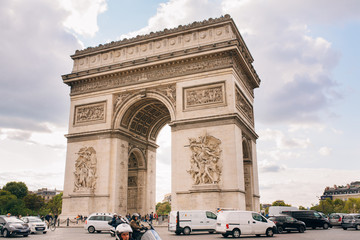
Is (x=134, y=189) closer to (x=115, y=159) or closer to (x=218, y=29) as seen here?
(x=115, y=159)

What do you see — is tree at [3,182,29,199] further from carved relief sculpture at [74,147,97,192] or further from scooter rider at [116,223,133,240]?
scooter rider at [116,223,133,240]

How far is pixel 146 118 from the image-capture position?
105ft

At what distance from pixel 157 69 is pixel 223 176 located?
1055 centimetres

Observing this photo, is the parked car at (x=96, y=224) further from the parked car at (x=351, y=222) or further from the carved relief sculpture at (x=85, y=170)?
the parked car at (x=351, y=222)

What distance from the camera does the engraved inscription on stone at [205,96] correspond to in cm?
2508

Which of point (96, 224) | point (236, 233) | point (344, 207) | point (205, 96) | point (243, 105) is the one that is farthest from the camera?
point (344, 207)

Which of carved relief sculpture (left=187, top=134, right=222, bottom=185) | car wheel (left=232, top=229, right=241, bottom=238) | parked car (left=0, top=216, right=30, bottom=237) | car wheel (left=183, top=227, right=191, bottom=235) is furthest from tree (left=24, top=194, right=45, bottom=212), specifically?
car wheel (left=232, top=229, right=241, bottom=238)

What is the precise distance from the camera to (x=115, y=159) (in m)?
27.4

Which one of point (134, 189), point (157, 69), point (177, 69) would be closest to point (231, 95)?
point (177, 69)

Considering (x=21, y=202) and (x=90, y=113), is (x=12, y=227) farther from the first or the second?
(x=21, y=202)

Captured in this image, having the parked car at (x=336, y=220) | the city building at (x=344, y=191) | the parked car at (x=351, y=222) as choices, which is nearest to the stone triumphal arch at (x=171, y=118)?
the parked car at (x=336, y=220)

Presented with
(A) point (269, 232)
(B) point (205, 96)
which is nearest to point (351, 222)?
(A) point (269, 232)

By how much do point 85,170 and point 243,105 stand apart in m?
14.3

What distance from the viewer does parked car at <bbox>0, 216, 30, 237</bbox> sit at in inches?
Result: 691
